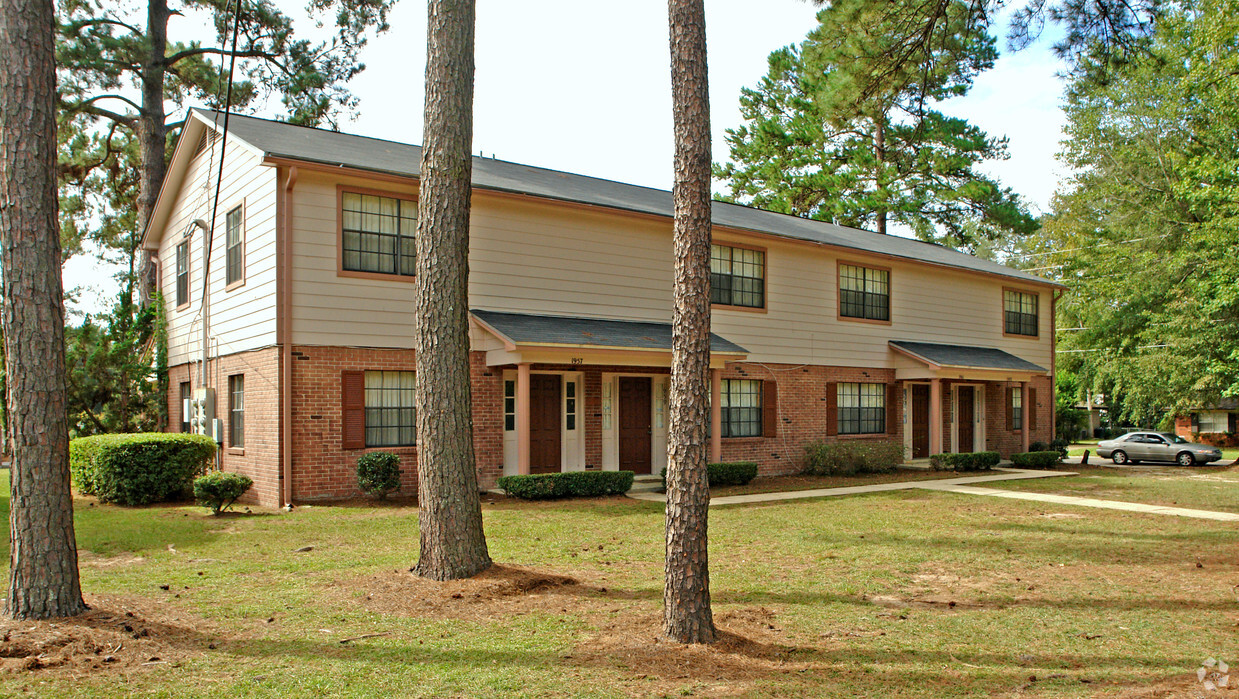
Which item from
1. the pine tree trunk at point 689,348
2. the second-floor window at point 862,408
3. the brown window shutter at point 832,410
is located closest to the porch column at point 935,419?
the second-floor window at point 862,408

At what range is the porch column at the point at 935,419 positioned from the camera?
71.9 feet

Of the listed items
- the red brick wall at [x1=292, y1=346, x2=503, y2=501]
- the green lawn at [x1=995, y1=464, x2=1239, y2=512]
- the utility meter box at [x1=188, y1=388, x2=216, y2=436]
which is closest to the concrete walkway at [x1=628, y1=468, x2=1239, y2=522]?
the green lawn at [x1=995, y1=464, x2=1239, y2=512]

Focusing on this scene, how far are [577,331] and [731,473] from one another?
14.0 feet

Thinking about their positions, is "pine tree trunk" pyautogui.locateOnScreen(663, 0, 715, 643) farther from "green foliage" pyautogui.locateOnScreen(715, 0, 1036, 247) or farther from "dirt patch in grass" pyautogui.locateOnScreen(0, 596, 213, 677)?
"green foliage" pyautogui.locateOnScreen(715, 0, 1036, 247)

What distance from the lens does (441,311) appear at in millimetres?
8188

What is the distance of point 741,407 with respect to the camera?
19.8 meters

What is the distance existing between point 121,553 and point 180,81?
870 inches

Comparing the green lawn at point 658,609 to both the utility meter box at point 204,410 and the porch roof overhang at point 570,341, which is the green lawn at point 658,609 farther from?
the utility meter box at point 204,410

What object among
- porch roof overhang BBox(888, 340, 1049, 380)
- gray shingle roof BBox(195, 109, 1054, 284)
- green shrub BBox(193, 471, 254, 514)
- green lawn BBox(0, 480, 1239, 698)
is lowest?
green lawn BBox(0, 480, 1239, 698)

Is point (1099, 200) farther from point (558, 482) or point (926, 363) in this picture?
point (558, 482)

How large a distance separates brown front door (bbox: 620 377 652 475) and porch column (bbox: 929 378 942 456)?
8183 mm

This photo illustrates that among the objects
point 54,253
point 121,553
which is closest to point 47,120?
point 54,253

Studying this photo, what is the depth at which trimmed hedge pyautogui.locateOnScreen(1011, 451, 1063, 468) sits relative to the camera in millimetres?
23328

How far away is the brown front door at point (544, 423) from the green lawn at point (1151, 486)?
30.2ft
